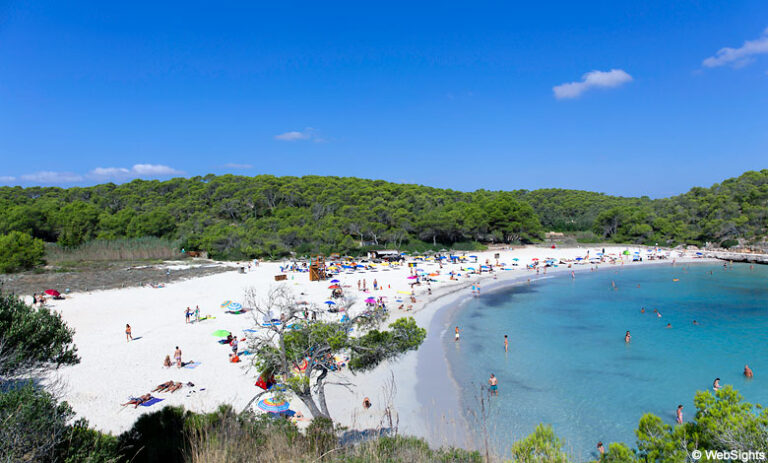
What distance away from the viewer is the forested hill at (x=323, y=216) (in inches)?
1750

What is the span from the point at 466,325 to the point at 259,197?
42606 millimetres

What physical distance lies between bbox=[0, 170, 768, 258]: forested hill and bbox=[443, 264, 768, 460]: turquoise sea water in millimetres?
21262

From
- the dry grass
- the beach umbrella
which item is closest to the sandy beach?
the beach umbrella

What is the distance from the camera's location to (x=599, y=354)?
15.9 m

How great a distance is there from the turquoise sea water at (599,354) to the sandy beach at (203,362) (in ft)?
4.07

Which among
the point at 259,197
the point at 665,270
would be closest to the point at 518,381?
the point at 665,270

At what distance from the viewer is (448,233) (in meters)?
49.3

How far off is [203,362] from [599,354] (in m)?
15.1

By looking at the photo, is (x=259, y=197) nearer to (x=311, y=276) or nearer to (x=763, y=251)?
(x=311, y=276)

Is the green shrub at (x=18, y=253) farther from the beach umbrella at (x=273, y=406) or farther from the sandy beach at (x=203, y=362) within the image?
the beach umbrella at (x=273, y=406)

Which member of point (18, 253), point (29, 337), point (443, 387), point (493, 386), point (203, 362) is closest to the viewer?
point (29, 337)

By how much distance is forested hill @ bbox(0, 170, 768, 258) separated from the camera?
146 feet

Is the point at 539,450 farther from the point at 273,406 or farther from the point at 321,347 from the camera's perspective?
the point at 273,406

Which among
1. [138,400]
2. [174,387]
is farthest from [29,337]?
[174,387]
